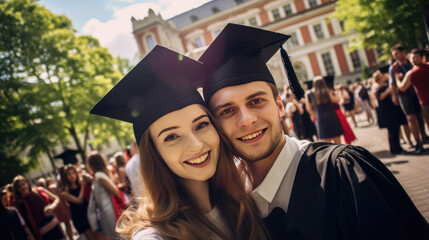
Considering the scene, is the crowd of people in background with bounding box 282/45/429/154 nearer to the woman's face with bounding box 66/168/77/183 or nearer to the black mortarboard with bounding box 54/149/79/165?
the woman's face with bounding box 66/168/77/183

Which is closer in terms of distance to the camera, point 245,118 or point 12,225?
point 245,118

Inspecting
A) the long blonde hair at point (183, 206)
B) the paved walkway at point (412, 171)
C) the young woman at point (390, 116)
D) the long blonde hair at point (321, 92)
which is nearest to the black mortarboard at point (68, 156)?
the long blonde hair at point (183, 206)

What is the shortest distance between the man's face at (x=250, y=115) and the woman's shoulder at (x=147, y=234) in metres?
0.73

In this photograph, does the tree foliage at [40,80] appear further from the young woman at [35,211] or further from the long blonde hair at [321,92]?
the long blonde hair at [321,92]

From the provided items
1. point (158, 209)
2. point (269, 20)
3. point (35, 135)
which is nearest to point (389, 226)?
point (158, 209)

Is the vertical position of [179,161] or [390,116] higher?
[179,161]

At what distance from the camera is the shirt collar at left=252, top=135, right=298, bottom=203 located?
1.48m

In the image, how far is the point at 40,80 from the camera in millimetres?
12891

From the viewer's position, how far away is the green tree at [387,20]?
13.1 metres

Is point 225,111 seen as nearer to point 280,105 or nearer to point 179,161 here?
point 179,161

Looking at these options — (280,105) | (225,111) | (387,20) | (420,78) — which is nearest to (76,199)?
(225,111)

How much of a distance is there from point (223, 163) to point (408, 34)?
1863 centimetres

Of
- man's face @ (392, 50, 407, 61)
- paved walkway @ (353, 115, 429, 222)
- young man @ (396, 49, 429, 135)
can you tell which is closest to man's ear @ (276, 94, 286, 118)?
paved walkway @ (353, 115, 429, 222)

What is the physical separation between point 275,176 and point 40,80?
15014 mm
